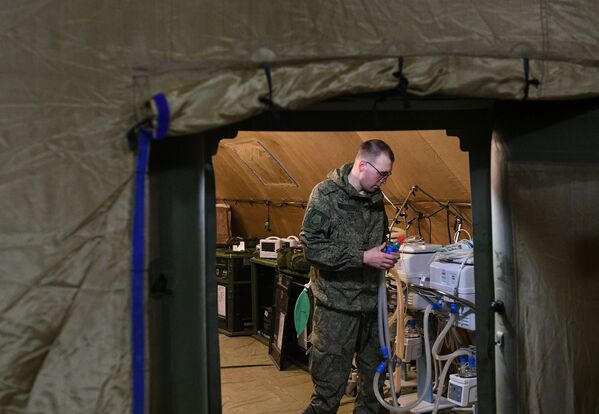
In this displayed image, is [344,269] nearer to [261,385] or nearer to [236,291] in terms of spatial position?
[261,385]

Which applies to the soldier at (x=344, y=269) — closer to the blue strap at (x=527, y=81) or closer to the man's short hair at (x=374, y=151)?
the man's short hair at (x=374, y=151)

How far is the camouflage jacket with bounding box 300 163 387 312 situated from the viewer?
311 centimetres

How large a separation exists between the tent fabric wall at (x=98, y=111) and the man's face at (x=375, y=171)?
1.04 meters

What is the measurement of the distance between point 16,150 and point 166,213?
667 mm

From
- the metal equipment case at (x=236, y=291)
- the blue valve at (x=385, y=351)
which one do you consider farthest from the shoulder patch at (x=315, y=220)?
the metal equipment case at (x=236, y=291)

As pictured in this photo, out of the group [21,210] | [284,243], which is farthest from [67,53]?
[284,243]

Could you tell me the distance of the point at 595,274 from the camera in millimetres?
2465

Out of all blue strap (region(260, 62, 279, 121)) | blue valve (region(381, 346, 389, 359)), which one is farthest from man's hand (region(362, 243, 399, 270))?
blue strap (region(260, 62, 279, 121))

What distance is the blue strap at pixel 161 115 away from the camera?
1.79 m

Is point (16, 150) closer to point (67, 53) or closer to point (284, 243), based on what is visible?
point (67, 53)

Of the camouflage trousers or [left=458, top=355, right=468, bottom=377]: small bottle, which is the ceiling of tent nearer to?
[left=458, top=355, right=468, bottom=377]: small bottle

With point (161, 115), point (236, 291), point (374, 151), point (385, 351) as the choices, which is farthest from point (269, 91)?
point (236, 291)

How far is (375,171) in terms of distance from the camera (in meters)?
3.07

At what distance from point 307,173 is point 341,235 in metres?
2.53
